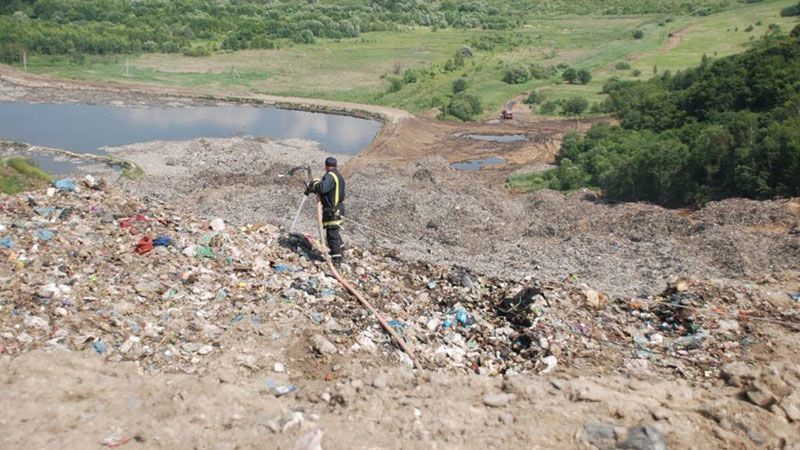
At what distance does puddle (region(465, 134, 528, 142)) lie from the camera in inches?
1414

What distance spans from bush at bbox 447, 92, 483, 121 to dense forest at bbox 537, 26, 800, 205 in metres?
9.32

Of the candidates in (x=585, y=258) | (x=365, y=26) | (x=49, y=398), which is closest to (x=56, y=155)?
(x=585, y=258)

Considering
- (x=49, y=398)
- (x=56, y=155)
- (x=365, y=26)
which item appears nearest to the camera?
(x=49, y=398)

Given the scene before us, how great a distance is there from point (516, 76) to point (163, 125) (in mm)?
23217

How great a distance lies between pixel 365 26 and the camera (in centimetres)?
7325

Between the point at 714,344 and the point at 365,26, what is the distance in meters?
68.9

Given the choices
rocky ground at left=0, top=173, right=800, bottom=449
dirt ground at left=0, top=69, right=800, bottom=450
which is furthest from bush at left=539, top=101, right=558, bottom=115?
rocky ground at left=0, top=173, right=800, bottom=449

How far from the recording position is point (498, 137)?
120ft

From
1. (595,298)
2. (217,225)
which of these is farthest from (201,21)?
(595,298)

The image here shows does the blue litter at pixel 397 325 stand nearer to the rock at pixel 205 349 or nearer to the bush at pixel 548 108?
the rock at pixel 205 349

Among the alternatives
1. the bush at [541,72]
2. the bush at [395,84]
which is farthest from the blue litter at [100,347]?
the bush at [541,72]

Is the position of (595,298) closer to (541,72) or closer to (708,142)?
(708,142)

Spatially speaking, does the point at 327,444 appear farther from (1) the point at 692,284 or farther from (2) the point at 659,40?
(2) the point at 659,40

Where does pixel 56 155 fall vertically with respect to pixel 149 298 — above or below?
below
